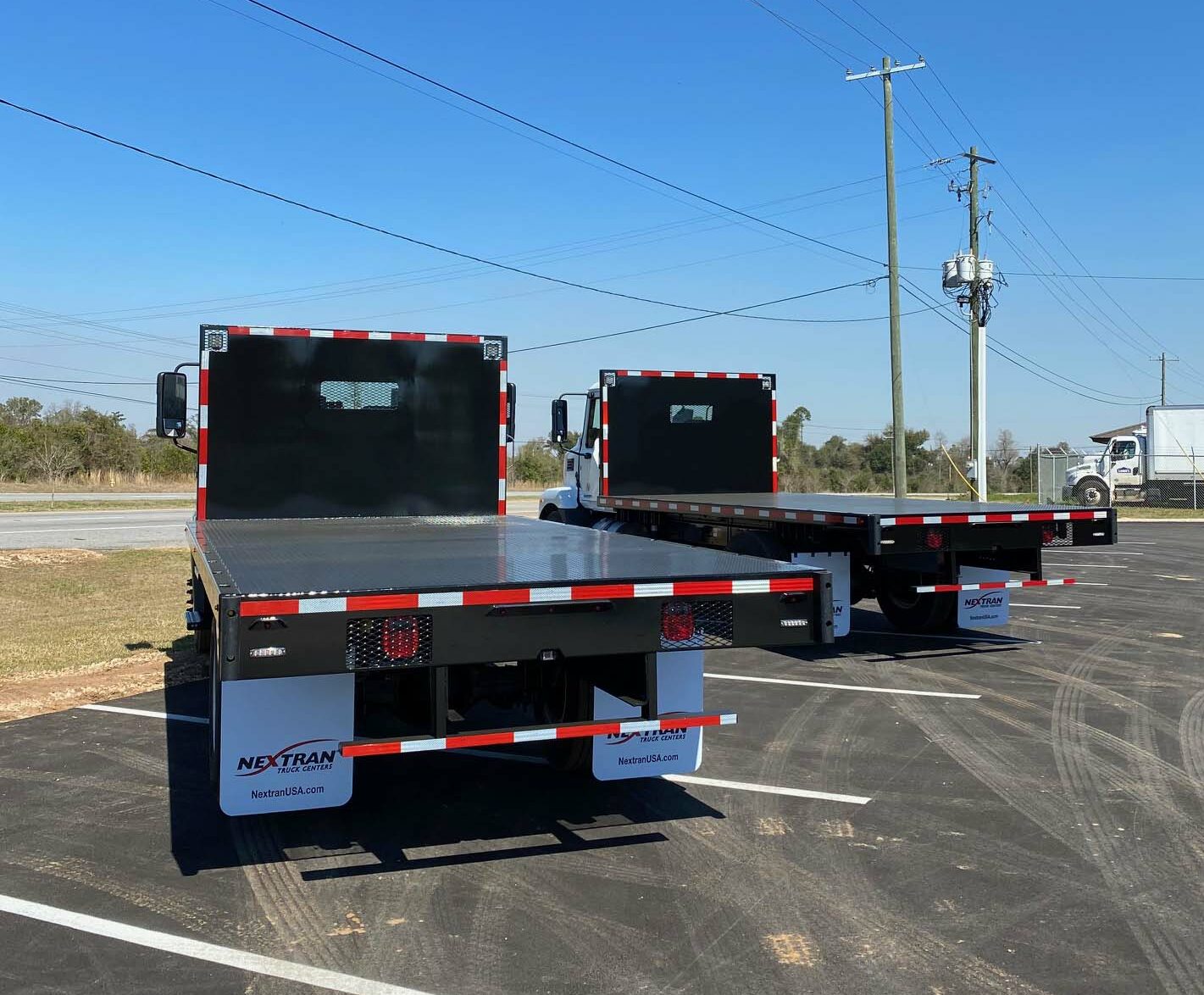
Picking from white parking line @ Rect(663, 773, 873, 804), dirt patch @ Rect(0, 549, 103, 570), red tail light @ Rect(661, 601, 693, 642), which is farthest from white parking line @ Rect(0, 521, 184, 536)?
red tail light @ Rect(661, 601, 693, 642)

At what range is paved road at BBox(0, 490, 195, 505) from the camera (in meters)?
35.4

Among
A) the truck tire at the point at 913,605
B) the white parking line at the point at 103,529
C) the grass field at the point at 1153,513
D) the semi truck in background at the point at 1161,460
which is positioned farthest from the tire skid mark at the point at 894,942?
the semi truck in background at the point at 1161,460

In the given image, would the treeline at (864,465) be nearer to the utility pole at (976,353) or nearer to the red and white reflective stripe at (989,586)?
the utility pole at (976,353)

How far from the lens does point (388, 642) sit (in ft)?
13.8

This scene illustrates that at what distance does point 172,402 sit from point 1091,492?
3696cm

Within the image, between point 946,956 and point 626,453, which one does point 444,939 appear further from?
point 626,453

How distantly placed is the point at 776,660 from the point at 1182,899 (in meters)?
5.56

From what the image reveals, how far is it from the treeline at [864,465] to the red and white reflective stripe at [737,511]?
106 ft

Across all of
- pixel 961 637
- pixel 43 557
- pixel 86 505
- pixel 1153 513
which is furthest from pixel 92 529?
pixel 1153 513

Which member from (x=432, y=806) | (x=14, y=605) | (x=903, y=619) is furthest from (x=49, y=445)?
(x=432, y=806)

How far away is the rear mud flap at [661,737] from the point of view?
5.27 metres

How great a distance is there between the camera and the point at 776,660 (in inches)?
388

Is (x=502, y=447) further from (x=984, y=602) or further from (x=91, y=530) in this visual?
(x=91, y=530)

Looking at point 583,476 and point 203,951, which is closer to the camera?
point 203,951
